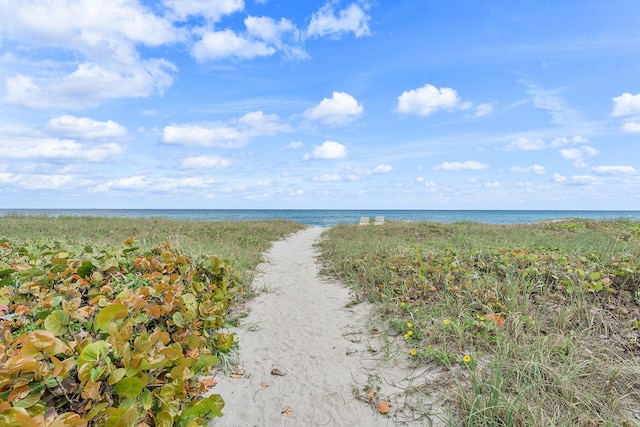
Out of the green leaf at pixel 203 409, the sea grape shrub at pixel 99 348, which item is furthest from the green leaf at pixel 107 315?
the green leaf at pixel 203 409

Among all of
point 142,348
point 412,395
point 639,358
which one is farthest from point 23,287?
point 639,358

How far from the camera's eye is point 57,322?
2.37 metres

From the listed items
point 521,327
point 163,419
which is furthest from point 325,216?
point 163,419

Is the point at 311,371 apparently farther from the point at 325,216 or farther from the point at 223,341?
the point at 325,216

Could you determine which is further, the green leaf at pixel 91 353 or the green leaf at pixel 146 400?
the green leaf at pixel 146 400

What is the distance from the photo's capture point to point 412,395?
359cm

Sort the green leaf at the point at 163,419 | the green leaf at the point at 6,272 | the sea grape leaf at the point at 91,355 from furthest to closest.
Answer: the green leaf at the point at 6,272 < the green leaf at the point at 163,419 < the sea grape leaf at the point at 91,355

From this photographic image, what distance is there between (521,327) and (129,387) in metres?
4.21

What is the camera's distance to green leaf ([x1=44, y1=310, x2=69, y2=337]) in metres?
2.32

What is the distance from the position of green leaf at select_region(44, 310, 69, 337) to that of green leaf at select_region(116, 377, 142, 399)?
571 mm

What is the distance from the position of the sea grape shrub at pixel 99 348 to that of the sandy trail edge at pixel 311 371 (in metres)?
0.54

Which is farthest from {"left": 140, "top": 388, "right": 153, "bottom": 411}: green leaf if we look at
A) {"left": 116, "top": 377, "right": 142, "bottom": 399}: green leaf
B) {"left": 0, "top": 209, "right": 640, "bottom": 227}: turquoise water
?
{"left": 0, "top": 209, "right": 640, "bottom": 227}: turquoise water

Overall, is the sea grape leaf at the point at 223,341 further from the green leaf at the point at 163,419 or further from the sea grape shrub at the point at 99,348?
the green leaf at the point at 163,419

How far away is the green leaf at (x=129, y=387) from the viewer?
2.13 meters
